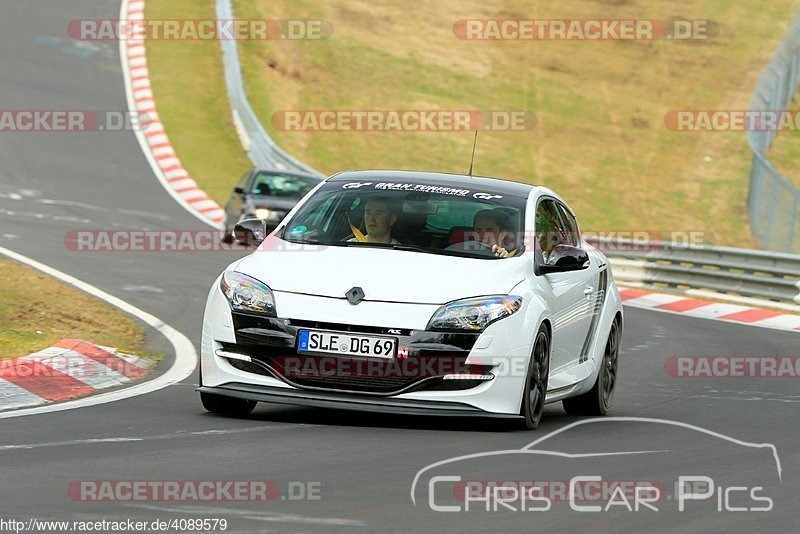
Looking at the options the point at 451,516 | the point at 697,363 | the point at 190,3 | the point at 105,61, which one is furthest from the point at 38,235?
the point at 190,3

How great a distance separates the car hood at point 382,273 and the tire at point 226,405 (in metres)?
0.75

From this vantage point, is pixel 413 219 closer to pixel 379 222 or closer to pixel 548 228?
pixel 379 222

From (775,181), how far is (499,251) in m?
15.5

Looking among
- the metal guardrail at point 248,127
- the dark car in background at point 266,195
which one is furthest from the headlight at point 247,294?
the metal guardrail at point 248,127

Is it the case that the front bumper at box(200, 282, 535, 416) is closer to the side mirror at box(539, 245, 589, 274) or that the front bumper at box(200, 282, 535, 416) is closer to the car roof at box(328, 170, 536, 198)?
the side mirror at box(539, 245, 589, 274)

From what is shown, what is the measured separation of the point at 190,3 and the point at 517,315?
36.0 metres

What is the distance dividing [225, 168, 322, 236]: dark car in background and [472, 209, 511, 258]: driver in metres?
13.9

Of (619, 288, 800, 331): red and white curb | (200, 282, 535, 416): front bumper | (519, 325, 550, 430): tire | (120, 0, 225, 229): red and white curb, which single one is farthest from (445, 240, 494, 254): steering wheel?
(120, 0, 225, 229): red and white curb

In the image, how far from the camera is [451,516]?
643 cm

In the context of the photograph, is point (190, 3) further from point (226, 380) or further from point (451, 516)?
point (451, 516)

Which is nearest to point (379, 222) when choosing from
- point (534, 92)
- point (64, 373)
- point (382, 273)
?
point (382, 273)

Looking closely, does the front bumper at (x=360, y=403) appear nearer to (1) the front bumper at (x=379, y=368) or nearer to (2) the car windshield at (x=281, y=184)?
(1) the front bumper at (x=379, y=368)

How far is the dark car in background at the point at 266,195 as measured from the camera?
24.4 metres

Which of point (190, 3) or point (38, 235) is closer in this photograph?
point (38, 235)
